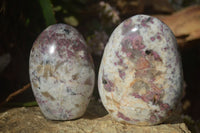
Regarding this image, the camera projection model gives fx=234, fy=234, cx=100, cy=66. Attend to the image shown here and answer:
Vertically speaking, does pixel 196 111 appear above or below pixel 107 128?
below

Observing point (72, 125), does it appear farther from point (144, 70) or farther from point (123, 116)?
point (144, 70)

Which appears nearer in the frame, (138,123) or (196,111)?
(138,123)

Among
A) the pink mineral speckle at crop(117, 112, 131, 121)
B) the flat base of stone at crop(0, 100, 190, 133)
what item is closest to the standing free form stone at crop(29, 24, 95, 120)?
the flat base of stone at crop(0, 100, 190, 133)

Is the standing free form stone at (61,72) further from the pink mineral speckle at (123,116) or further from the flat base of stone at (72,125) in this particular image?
the pink mineral speckle at (123,116)

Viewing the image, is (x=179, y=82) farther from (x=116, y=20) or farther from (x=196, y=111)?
(x=196, y=111)

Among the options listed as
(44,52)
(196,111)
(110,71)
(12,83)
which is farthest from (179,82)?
(196,111)

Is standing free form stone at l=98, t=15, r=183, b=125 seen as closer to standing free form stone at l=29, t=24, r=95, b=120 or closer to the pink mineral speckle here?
the pink mineral speckle

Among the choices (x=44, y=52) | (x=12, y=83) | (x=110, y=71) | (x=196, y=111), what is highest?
(x=44, y=52)
